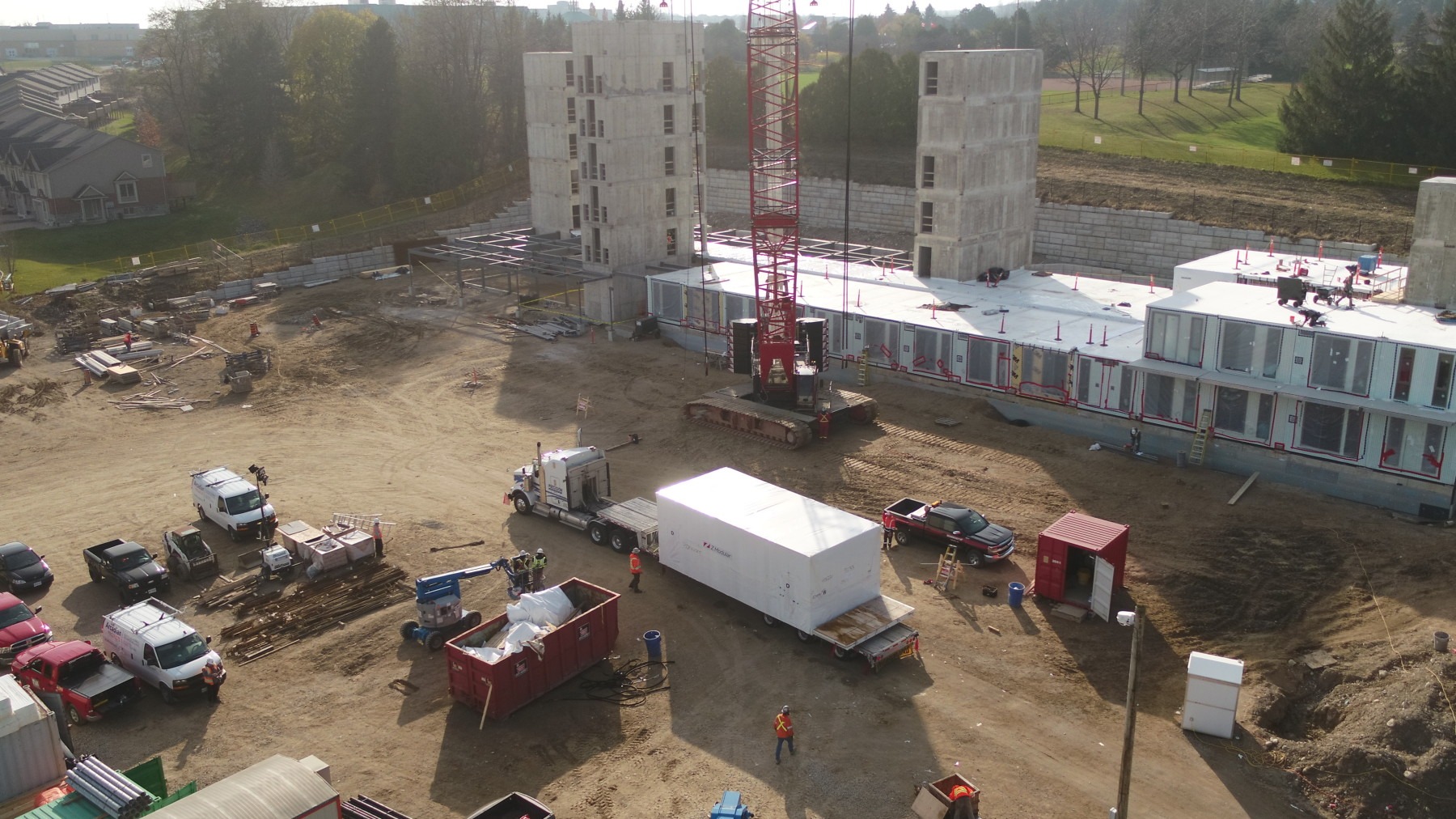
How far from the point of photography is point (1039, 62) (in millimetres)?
54844

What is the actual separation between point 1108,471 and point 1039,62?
26790 mm

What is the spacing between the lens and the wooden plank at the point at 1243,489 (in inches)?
1348

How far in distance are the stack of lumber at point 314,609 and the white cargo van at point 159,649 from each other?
155 centimetres

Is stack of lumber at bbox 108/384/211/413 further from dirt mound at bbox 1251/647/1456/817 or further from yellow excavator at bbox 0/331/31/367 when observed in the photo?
dirt mound at bbox 1251/647/1456/817

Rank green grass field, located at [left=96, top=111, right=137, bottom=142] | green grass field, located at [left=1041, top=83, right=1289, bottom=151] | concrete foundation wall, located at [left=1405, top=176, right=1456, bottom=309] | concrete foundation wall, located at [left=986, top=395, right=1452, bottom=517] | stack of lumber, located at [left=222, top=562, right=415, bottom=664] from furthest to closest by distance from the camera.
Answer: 1. green grass field, located at [left=96, top=111, right=137, bottom=142]
2. green grass field, located at [left=1041, top=83, right=1289, bottom=151]
3. concrete foundation wall, located at [left=1405, top=176, right=1456, bottom=309]
4. concrete foundation wall, located at [left=986, top=395, right=1452, bottom=517]
5. stack of lumber, located at [left=222, top=562, right=415, bottom=664]

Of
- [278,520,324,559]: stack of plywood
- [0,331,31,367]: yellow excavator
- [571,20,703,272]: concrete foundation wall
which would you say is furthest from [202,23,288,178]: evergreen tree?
[278,520,324,559]: stack of plywood

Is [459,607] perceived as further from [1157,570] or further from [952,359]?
[952,359]

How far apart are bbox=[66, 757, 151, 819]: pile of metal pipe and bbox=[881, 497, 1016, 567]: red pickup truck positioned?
21.0m

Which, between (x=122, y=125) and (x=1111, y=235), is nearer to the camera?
(x=1111, y=235)

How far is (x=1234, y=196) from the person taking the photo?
214ft

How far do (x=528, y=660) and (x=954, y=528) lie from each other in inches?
527

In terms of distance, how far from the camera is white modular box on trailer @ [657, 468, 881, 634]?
85.9 feet

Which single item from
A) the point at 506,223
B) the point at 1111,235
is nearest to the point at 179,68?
the point at 506,223

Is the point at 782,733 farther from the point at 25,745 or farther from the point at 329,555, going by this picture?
the point at 329,555
